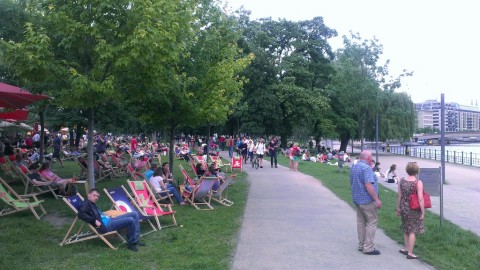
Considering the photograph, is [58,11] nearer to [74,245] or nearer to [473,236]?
[74,245]

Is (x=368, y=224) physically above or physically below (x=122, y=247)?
above

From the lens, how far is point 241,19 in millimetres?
40875

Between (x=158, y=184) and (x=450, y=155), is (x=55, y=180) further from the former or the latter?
(x=450, y=155)

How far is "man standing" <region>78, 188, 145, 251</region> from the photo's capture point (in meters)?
6.68

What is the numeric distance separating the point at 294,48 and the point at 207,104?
30.9 meters

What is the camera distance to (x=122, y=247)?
6.94 m

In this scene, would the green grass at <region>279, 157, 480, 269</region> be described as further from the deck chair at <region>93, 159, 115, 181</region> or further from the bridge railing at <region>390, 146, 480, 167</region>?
the bridge railing at <region>390, 146, 480, 167</region>

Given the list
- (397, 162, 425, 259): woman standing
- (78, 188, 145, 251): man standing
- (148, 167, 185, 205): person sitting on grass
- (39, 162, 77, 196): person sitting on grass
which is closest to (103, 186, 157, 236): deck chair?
(78, 188, 145, 251): man standing

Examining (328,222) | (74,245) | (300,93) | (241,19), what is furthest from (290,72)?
(74,245)

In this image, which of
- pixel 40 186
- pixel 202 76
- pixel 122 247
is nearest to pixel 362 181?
pixel 122 247

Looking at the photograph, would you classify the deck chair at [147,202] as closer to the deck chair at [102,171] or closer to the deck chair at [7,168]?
the deck chair at [102,171]

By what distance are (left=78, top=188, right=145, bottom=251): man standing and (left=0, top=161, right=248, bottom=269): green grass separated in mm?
184

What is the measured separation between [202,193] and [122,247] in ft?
13.4

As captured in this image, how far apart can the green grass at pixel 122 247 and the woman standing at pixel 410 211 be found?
2.56m
